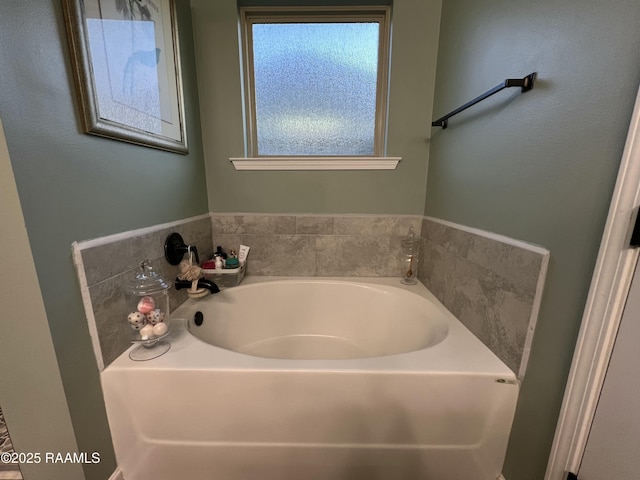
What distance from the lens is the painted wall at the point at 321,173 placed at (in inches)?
57.3

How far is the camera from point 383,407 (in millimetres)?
833

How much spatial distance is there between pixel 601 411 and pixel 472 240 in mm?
604

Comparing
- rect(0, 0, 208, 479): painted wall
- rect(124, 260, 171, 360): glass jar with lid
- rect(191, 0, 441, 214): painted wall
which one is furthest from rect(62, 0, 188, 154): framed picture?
rect(124, 260, 171, 360): glass jar with lid

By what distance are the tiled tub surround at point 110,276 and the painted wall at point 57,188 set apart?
0.9 inches

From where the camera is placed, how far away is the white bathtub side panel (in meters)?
0.83

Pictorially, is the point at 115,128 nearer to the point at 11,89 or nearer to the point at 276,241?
the point at 11,89

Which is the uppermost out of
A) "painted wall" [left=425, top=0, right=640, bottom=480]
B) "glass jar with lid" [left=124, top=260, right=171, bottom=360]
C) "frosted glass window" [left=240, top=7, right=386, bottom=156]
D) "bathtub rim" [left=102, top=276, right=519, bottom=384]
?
"frosted glass window" [left=240, top=7, right=386, bottom=156]

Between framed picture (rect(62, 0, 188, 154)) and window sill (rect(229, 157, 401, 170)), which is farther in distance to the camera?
window sill (rect(229, 157, 401, 170))

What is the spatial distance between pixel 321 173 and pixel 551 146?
1.14 m

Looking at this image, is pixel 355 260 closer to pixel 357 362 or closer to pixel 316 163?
pixel 316 163

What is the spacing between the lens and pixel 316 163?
1.60 metres

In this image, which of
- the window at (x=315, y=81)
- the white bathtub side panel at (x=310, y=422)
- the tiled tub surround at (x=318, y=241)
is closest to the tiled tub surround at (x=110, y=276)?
the white bathtub side panel at (x=310, y=422)

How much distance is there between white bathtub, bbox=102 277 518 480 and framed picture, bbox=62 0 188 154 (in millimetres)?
840

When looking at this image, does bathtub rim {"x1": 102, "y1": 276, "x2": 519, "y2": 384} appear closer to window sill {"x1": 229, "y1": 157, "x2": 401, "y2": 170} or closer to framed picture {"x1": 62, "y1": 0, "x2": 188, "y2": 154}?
framed picture {"x1": 62, "y1": 0, "x2": 188, "y2": 154}
